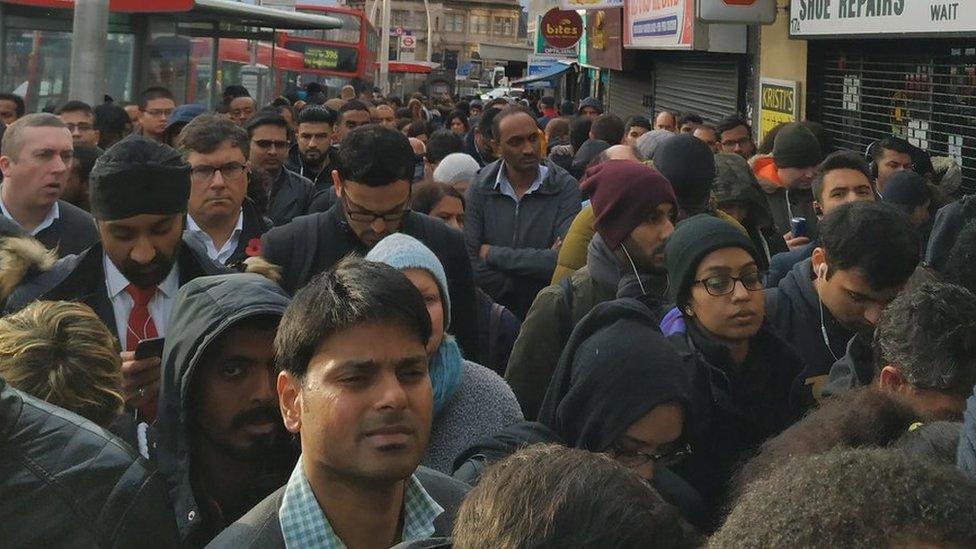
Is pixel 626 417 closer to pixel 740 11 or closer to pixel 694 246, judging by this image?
pixel 694 246

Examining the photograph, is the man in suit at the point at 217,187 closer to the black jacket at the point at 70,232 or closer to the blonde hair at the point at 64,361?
the black jacket at the point at 70,232

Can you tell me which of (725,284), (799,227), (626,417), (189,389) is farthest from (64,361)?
(799,227)

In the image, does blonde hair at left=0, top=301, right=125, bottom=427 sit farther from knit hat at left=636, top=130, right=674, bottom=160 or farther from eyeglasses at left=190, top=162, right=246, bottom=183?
knit hat at left=636, top=130, right=674, bottom=160

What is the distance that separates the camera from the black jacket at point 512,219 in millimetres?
6582

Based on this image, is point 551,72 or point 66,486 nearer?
point 66,486

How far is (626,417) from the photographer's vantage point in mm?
3191

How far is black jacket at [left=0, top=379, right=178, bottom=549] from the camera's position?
2.49 meters

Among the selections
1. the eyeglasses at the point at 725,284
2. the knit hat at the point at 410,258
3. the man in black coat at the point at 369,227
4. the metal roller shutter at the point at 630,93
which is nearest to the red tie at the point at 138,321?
the knit hat at the point at 410,258

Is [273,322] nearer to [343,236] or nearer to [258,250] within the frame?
[343,236]

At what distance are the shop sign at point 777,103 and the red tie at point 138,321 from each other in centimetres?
1090

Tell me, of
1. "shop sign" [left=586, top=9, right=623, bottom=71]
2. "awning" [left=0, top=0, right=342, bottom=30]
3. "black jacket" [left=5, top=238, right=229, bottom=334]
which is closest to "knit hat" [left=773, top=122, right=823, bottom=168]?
"black jacket" [left=5, top=238, right=229, bottom=334]

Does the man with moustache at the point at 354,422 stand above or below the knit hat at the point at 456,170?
below

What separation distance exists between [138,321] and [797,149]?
4.29 meters

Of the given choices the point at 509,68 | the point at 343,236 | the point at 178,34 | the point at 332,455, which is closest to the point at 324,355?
the point at 332,455
